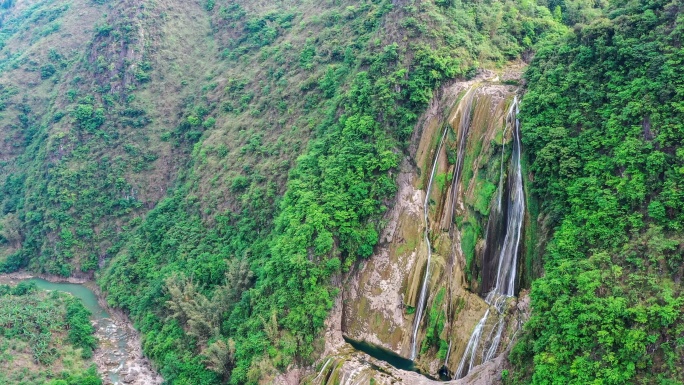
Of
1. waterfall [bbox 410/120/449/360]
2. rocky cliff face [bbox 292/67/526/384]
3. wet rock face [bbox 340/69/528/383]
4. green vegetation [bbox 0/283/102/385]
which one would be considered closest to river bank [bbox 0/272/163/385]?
green vegetation [bbox 0/283/102/385]

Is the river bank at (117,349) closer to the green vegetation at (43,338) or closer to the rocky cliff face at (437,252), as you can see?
the green vegetation at (43,338)

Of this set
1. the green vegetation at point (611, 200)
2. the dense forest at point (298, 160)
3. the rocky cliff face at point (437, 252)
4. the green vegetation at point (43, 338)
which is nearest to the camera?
the green vegetation at point (611, 200)

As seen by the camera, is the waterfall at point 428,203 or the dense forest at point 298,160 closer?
the dense forest at point 298,160

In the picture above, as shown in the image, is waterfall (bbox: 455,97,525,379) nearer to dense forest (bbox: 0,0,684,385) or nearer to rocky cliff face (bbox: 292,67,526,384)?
rocky cliff face (bbox: 292,67,526,384)

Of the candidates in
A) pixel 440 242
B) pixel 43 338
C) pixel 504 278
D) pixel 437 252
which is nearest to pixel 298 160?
pixel 440 242

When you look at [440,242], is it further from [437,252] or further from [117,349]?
[117,349]

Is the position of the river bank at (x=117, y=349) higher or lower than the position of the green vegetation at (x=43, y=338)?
lower

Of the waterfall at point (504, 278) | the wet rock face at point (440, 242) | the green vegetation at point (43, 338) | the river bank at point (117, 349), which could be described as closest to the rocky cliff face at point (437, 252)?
the wet rock face at point (440, 242)
